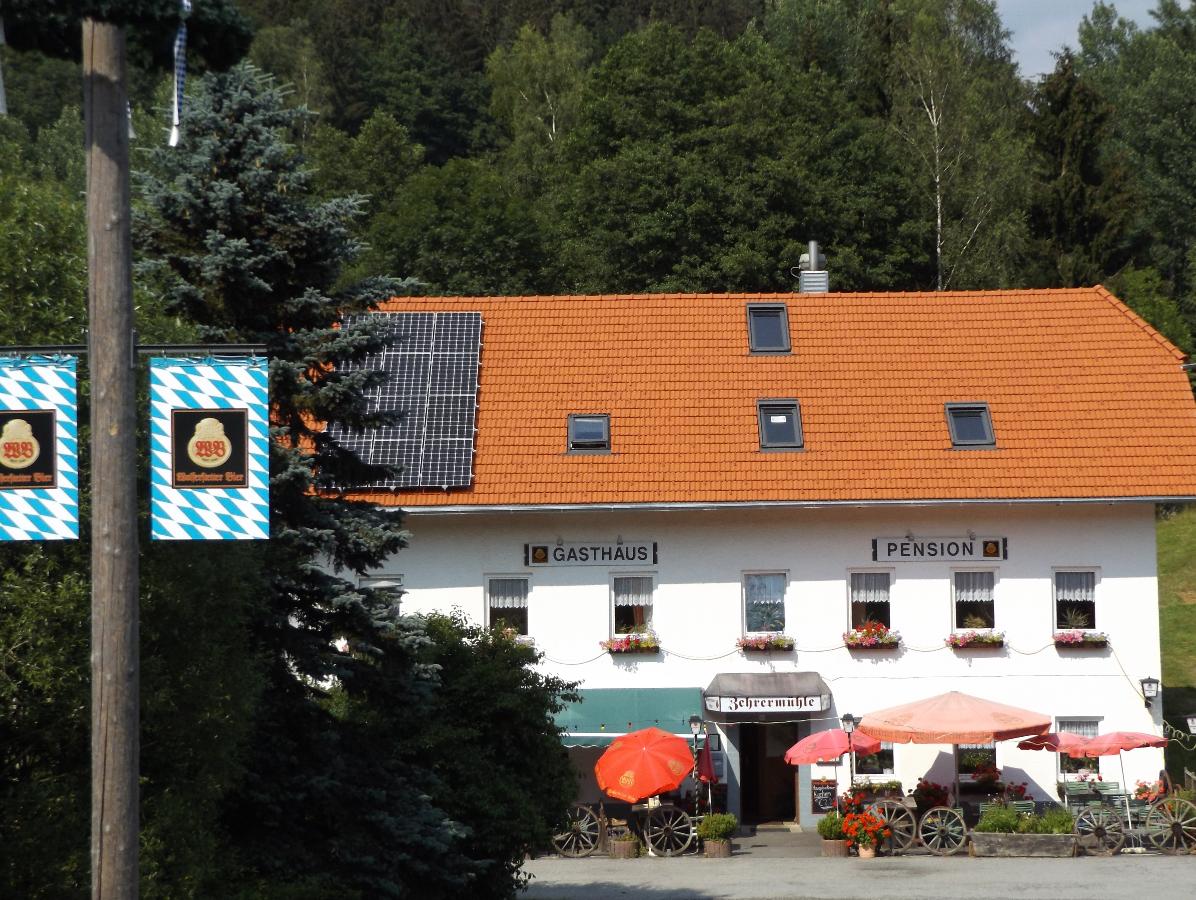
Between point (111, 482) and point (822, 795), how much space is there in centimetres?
1967

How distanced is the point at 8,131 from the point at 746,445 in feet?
102

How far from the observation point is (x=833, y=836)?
25594mm

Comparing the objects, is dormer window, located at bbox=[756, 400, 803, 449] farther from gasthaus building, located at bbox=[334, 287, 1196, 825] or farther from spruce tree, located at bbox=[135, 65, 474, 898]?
spruce tree, located at bbox=[135, 65, 474, 898]

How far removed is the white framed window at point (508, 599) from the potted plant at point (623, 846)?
3604mm

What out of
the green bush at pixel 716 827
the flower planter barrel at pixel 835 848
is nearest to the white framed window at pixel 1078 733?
the flower planter barrel at pixel 835 848

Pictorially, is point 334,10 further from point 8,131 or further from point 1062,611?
point 1062,611

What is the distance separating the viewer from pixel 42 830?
11.8m

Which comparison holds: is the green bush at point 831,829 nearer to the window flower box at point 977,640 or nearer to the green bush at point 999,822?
the green bush at point 999,822

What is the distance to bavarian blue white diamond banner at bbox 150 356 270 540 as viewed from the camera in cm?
1034

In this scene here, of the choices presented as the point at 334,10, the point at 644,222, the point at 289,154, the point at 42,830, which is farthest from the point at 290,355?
the point at 334,10

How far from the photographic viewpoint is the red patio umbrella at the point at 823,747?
25.3 meters

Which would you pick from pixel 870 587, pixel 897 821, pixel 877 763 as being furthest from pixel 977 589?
pixel 897 821

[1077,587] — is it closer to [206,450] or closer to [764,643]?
[764,643]

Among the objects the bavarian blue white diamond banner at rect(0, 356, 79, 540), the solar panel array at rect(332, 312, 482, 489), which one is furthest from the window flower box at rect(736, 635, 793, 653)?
the bavarian blue white diamond banner at rect(0, 356, 79, 540)
